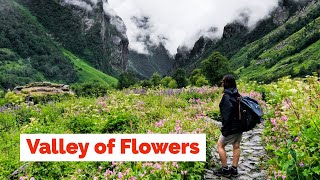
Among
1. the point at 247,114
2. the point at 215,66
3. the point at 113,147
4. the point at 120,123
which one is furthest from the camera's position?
the point at 215,66

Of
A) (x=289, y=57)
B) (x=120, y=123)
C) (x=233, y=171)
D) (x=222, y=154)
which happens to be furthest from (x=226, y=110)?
(x=289, y=57)

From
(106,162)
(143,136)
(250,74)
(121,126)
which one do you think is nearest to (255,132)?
(121,126)

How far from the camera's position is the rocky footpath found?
306 inches

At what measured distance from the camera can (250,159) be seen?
9008 mm

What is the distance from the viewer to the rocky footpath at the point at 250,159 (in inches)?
306

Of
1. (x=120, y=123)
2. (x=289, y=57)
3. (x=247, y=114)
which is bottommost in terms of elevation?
(x=120, y=123)

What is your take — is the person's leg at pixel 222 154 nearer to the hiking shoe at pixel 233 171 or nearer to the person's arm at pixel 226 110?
the hiking shoe at pixel 233 171

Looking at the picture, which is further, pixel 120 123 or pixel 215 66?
pixel 215 66

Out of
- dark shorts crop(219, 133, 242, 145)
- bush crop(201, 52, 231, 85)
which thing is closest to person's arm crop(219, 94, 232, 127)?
dark shorts crop(219, 133, 242, 145)

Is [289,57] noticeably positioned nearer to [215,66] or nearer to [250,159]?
[215,66]

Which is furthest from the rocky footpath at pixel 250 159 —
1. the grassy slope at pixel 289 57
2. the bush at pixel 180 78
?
the grassy slope at pixel 289 57

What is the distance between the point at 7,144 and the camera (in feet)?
30.3

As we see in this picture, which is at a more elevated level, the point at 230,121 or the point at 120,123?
the point at 230,121

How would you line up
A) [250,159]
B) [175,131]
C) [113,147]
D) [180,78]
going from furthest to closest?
[180,78]
[250,159]
[175,131]
[113,147]
